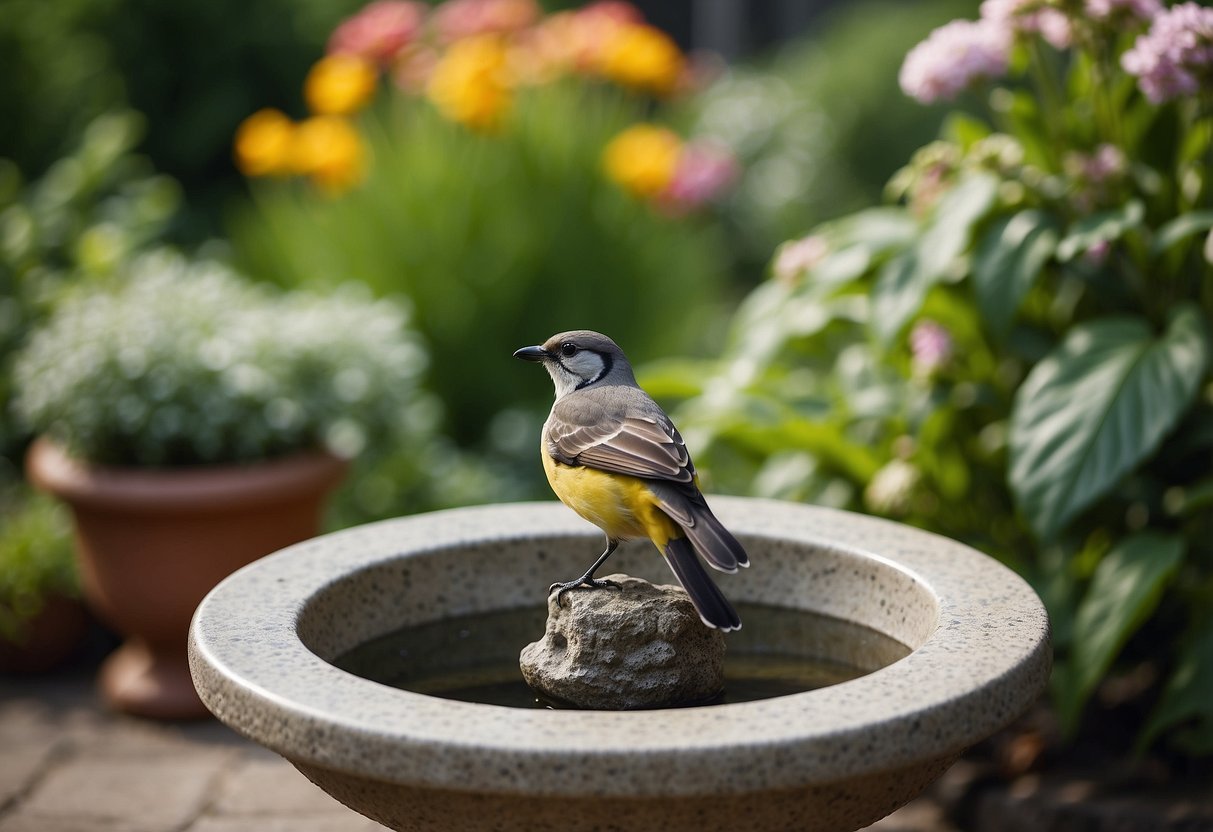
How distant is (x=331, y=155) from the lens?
5.36 metres

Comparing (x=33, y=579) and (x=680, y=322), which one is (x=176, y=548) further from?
(x=680, y=322)

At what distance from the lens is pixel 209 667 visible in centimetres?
192

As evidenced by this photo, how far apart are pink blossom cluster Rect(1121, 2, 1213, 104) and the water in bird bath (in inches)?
60.5

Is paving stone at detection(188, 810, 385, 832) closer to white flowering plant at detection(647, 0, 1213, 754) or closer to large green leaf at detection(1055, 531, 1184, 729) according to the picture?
white flowering plant at detection(647, 0, 1213, 754)

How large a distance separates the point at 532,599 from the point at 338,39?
163 inches

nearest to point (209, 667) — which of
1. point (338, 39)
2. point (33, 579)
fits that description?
point (33, 579)

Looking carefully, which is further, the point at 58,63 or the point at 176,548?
the point at 58,63

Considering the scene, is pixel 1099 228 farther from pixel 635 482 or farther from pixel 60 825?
pixel 60 825

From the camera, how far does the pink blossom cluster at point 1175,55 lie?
2973 mm

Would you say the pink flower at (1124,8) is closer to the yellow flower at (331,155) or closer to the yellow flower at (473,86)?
the yellow flower at (473,86)

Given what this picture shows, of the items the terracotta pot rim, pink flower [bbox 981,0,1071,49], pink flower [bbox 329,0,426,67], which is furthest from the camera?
pink flower [bbox 329,0,426,67]

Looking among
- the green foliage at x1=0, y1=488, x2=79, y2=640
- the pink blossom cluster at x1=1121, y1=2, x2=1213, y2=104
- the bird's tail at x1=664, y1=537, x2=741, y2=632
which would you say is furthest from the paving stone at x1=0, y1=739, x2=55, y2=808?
the pink blossom cluster at x1=1121, y1=2, x2=1213, y2=104

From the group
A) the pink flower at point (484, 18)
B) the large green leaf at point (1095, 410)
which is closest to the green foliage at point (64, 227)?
the pink flower at point (484, 18)

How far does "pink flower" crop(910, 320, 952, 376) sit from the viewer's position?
3529mm
